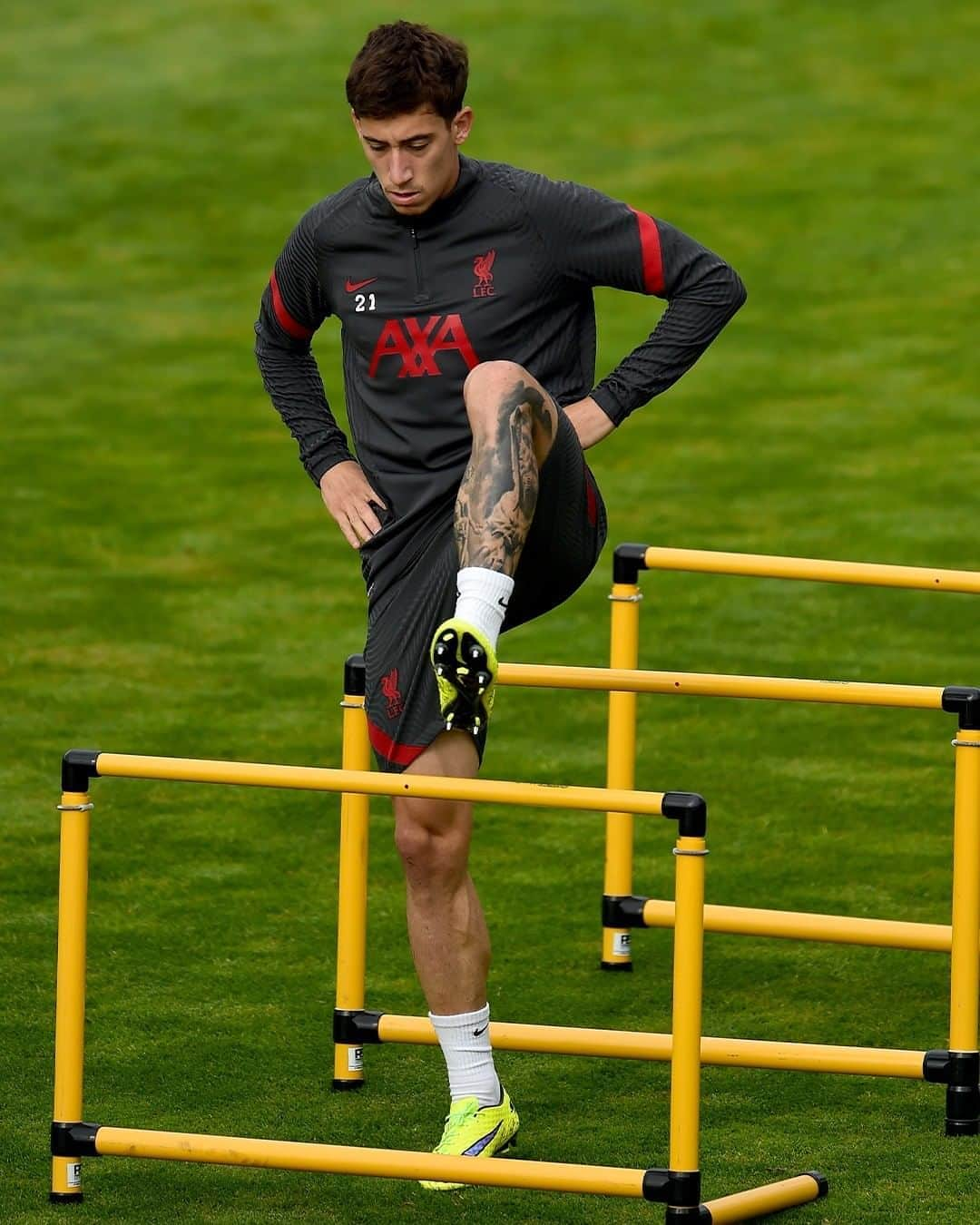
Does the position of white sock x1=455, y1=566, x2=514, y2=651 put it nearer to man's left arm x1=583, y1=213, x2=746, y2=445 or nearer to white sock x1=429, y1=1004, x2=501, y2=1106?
man's left arm x1=583, y1=213, x2=746, y2=445

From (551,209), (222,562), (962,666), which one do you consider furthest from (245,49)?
(551,209)

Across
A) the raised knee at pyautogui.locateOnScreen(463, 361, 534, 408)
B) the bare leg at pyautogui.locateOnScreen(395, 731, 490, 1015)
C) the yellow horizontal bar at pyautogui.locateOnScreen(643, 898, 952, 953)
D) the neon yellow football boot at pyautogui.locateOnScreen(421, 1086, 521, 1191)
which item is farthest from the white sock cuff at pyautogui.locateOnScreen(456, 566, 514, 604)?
the yellow horizontal bar at pyautogui.locateOnScreen(643, 898, 952, 953)

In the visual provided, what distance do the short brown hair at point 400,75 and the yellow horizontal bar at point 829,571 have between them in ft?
3.97

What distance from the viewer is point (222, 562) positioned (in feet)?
30.9

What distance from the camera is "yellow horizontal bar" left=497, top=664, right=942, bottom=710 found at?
172 inches

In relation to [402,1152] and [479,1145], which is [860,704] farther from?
[402,1152]

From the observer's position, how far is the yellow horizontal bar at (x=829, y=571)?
16.0 feet

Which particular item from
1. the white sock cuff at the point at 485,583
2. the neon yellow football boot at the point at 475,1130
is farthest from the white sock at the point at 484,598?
the neon yellow football boot at the point at 475,1130

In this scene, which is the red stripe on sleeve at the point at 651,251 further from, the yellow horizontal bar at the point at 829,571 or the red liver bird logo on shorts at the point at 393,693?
the red liver bird logo on shorts at the point at 393,693

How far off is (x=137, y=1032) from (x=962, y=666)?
3.81 m

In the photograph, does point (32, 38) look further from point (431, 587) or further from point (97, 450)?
point (431, 587)

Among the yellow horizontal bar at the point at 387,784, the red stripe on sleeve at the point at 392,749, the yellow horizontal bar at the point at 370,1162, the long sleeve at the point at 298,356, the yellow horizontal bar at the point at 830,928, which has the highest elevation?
the long sleeve at the point at 298,356

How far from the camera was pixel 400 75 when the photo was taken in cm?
413

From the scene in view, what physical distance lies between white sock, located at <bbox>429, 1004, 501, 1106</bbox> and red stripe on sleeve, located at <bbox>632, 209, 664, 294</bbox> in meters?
1.36
